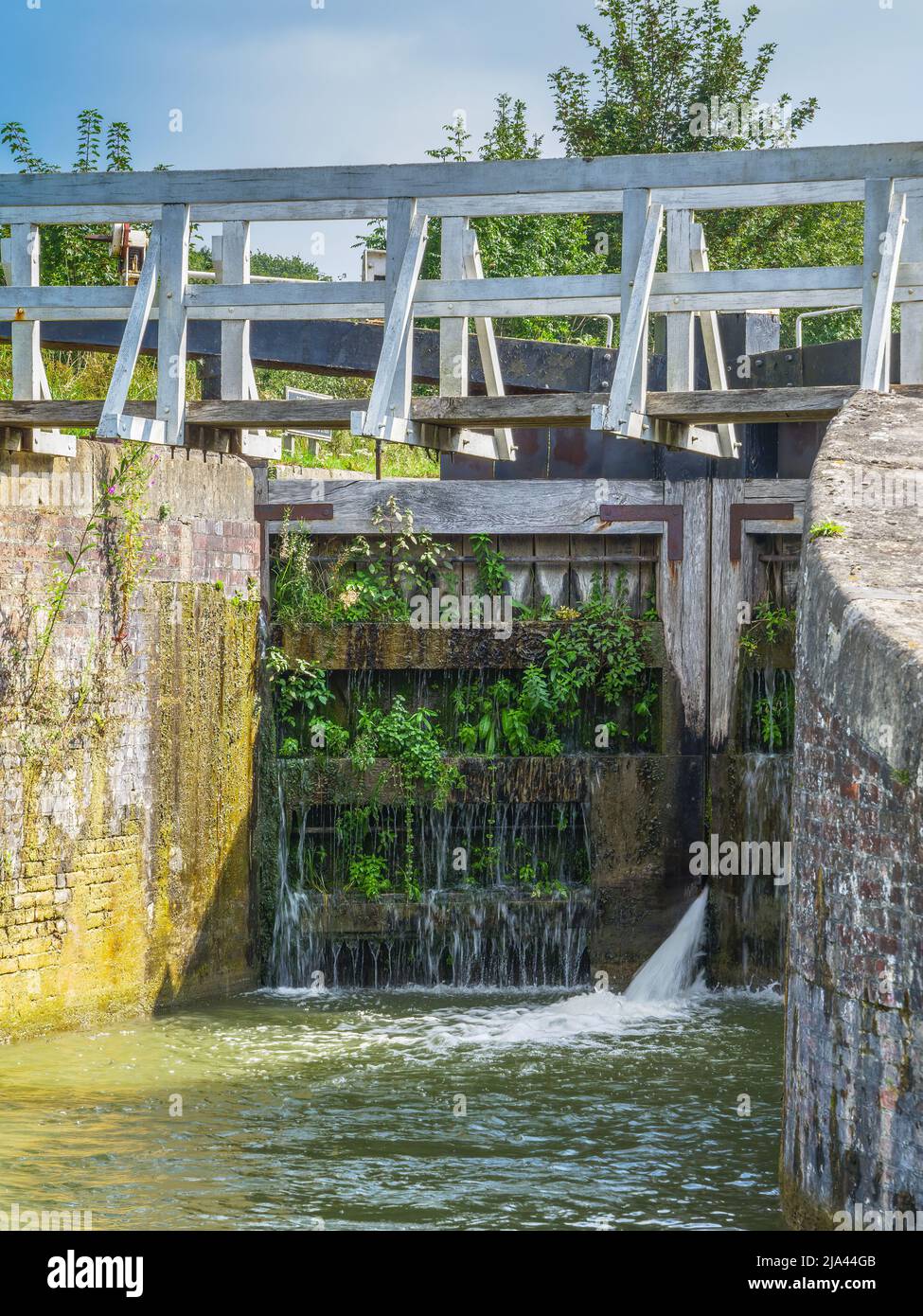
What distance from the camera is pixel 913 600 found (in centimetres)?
512

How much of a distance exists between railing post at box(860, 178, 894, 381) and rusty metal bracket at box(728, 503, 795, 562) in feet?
9.82

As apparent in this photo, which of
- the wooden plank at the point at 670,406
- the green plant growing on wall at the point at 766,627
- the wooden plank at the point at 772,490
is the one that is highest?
the wooden plank at the point at 670,406

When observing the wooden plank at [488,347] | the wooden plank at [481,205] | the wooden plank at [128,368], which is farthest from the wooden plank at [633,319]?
the wooden plank at [128,368]

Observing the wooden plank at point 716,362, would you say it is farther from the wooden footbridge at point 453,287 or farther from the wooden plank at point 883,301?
the wooden plank at point 883,301

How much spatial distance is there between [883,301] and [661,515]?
11.0ft

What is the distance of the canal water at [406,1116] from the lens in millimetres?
6316

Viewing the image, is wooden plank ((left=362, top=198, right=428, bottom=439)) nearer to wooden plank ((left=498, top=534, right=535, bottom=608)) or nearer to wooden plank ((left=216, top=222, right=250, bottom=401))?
wooden plank ((left=216, top=222, right=250, bottom=401))

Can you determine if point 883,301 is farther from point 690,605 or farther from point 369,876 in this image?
point 369,876

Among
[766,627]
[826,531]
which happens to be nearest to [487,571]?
[766,627]

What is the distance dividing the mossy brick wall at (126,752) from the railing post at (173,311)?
0.85m

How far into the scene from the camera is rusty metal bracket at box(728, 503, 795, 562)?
11086 millimetres

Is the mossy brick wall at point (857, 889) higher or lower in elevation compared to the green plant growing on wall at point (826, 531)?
lower

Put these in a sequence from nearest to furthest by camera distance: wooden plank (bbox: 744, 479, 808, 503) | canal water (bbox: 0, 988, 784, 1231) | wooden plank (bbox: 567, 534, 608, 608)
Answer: canal water (bbox: 0, 988, 784, 1231) < wooden plank (bbox: 744, 479, 808, 503) < wooden plank (bbox: 567, 534, 608, 608)

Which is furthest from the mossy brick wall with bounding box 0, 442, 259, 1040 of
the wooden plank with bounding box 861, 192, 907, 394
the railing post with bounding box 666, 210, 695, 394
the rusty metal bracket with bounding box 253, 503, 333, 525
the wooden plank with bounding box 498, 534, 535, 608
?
the wooden plank with bounding box 861, 192, 907, 394
